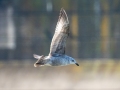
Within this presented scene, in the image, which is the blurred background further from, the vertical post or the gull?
the gull

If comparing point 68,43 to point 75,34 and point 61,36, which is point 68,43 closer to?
point 75,34

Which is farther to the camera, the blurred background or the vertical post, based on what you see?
the vertical post

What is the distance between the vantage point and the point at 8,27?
1034 centimetres

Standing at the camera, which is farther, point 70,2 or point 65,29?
point 70,2

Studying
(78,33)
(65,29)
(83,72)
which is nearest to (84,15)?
(78,33)

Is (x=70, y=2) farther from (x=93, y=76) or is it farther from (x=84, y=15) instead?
(x=93, y=76)

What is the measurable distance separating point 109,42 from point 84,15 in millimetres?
617

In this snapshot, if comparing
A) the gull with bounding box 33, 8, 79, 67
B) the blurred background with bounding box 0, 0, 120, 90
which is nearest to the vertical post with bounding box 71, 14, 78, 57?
the blurred background with bounding box 0, 0, 120, 90

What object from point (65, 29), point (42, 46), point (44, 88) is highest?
point (65, 29)

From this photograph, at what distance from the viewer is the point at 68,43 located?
10.3 m

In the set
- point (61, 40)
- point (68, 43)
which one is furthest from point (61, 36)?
point (68, 43)

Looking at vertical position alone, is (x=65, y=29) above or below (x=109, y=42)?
above

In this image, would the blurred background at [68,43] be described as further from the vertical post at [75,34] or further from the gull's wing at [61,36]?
the gull's wing at [61,36]

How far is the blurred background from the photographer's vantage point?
33.1ft
